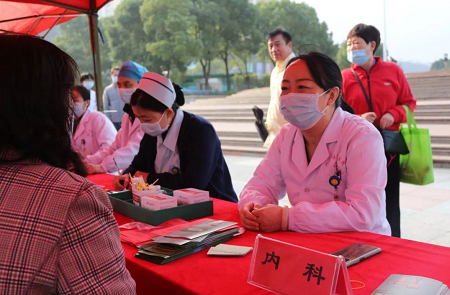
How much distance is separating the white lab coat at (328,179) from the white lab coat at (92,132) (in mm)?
2178

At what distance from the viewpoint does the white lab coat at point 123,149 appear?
3.37 metres

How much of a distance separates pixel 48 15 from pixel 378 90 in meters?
3.53

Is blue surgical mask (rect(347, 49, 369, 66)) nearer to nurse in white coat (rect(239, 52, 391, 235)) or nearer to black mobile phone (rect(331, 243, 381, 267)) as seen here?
nurse in white coat (rect(239, 52, 391, 235))

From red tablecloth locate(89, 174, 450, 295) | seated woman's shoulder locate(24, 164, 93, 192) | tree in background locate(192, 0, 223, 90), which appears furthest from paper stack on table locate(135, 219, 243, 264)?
tree in background locate(192, 0, 223, 90)

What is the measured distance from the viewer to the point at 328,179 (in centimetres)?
183

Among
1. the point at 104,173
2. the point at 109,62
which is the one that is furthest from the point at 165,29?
the point at 104,173

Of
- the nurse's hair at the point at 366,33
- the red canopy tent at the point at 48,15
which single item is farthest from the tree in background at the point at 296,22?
the nurse's hair at the point at 366,33

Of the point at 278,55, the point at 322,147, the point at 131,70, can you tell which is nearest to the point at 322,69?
the point at 322,147

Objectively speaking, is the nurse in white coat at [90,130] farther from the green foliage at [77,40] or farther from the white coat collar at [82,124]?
the green foliage at [77,40]

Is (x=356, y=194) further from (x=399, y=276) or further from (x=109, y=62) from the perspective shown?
(x=109, y=62)

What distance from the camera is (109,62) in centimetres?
1853

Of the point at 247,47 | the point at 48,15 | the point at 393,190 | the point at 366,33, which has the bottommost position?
the point at 393,190

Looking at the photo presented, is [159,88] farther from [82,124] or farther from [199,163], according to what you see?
[82,124]

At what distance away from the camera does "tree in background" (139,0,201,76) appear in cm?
1828
